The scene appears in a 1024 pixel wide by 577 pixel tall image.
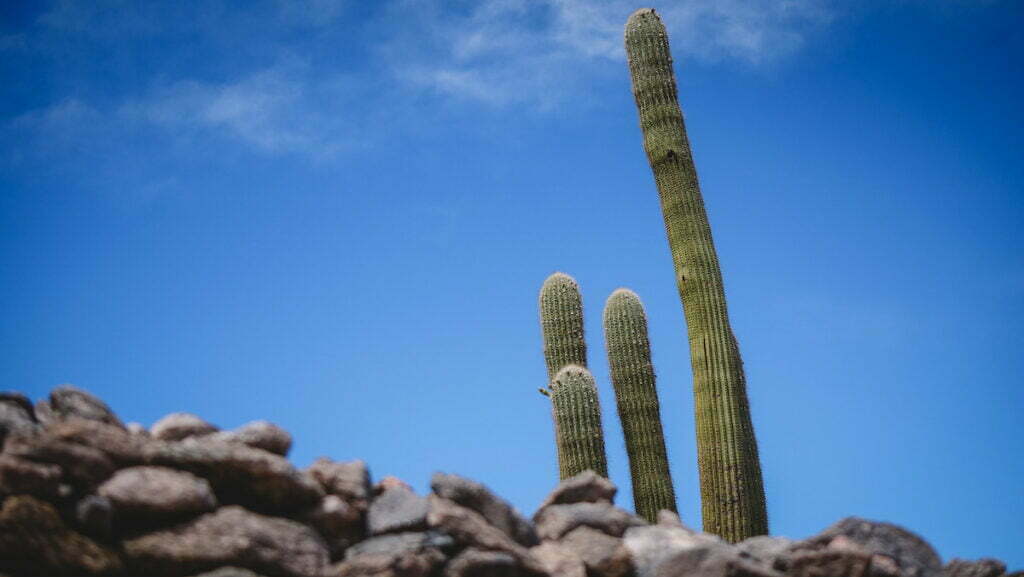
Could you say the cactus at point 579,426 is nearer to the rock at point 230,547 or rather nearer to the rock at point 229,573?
the rock at point 230,547

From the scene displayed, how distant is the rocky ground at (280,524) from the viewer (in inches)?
203

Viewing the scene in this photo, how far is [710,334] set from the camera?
10.4m

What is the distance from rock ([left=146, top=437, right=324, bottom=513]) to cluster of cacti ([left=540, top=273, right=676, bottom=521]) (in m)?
4.71

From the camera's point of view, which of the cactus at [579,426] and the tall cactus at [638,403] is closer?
the cactus at [579,426]

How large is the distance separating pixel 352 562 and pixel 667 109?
699 centimetres

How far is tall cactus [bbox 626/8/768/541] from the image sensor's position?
10.0 metres

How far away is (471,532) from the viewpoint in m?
5.88

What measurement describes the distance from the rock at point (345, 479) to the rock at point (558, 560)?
104 cm

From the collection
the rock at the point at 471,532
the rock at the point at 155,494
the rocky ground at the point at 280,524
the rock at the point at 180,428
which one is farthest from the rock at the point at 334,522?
the rock at the point at 180,428

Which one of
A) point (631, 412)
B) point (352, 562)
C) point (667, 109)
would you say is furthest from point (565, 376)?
point (352, 562)

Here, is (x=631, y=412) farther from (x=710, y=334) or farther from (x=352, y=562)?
(x=352, y=562)

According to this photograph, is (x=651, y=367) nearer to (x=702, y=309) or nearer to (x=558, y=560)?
(x=702, y=309)

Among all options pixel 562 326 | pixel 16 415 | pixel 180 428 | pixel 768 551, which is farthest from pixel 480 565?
pixel 562 326

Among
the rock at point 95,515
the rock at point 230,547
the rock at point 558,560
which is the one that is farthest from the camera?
the rock at point 558,560
